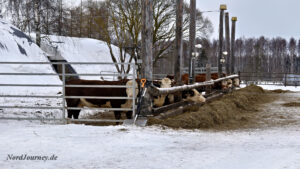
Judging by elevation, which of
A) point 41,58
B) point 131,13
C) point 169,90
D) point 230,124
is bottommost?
point 230,124

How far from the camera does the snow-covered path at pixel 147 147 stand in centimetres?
465

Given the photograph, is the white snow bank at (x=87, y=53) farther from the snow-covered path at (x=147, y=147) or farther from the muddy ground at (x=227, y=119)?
the snow-covered path at (x=147, y=147)

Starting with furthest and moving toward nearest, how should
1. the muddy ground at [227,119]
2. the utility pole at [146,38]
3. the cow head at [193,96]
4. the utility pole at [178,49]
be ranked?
1. the utility pole at [178,49]
2. the cow head at [193,96]
3. the utility pole at [146,38]
4. the muddy ground at [227,119]

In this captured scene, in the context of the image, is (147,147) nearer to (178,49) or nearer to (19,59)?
(178,49)

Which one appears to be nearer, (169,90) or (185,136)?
(185,136)

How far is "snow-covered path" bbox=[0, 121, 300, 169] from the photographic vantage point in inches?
183

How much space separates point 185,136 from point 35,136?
9.18ft

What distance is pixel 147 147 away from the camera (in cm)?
561

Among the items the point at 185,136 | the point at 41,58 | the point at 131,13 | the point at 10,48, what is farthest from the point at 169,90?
the point at 131,13

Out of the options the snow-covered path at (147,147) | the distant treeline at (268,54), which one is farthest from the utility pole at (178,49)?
the distant treeline at (268,54)

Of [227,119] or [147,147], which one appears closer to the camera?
[147,147]

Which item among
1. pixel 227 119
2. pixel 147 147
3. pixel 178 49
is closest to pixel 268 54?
pixel 178 49

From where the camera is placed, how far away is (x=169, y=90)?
914 centimetres

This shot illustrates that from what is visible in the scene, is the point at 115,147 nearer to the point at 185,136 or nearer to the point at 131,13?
the point at 185,136
